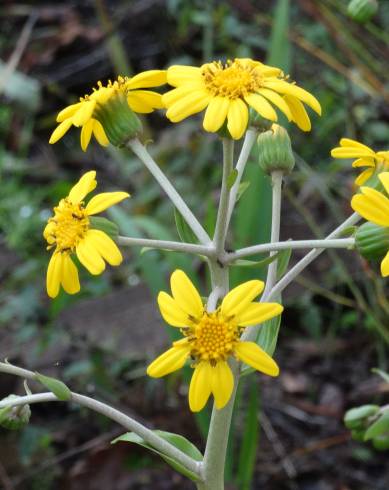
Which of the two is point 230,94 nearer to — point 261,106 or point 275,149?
point 261,106

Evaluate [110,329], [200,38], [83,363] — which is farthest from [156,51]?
[83,363]

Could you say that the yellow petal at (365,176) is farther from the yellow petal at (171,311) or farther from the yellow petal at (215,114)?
the yellow petal at (171,311)

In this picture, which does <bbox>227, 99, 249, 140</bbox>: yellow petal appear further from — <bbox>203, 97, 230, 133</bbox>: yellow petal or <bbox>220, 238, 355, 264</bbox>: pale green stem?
<bbox>220, 238, 355, 264</bbox>: pale green stem

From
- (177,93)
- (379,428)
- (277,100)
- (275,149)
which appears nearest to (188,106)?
(177,93)

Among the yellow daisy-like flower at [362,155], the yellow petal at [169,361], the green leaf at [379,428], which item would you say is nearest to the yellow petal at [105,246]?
the yellow petal at [169,361]

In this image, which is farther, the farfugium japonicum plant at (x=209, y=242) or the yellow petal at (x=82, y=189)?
the yellow petal at (x=82, y=189)

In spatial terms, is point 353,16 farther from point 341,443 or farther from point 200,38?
point 200,38

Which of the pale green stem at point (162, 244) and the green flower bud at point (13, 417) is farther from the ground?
the pale green stem at point (162, 244)
